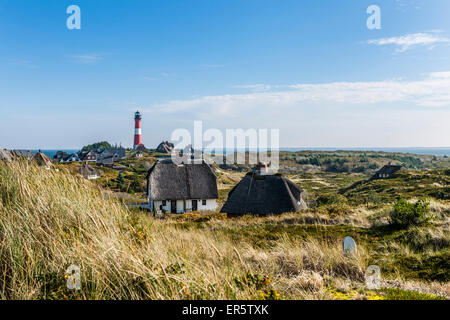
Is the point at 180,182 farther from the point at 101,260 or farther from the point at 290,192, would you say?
the point at 101,260

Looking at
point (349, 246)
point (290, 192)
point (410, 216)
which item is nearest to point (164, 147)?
point (290, 192)

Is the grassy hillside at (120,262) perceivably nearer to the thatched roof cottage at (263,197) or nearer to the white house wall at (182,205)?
the thatched roof cottage at (263,197)

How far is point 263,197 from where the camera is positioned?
22.7m

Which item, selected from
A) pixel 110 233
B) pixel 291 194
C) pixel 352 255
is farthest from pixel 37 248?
pixel 291 194

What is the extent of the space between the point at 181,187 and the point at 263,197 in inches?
495

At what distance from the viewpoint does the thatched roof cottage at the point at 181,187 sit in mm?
31641

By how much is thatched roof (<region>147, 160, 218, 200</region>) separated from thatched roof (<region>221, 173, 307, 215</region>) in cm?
942

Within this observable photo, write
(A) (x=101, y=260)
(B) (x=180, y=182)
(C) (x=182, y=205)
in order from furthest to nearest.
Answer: (B) (x=180, y=182)
(C) (x=182, y=205)
(A) (x=101, y=260)

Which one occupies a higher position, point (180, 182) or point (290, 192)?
point (290, 192)

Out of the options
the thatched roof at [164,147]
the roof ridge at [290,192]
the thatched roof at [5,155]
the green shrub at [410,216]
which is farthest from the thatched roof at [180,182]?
the thatched roof at [164,147]

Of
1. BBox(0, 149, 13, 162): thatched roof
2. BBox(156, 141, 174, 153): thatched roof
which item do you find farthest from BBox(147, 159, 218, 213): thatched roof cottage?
BBox(156, 141, 174, 153): thatched roof

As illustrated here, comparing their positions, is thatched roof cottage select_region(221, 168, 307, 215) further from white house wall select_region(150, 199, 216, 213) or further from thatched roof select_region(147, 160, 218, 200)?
white house wall select_region(150, 199, 216, 213)

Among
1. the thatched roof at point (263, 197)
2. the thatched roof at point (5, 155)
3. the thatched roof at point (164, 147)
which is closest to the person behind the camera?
the thatched roof at point (5, 155)
